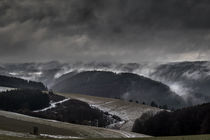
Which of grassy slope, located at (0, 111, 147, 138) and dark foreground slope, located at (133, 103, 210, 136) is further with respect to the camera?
dark foreground slope, located at (133, 103, 210, 136)

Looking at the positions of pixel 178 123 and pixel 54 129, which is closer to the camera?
pixel 54 129

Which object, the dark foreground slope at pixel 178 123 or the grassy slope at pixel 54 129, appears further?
the dark foreground slope at pixel 178 123

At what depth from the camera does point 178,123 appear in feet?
546

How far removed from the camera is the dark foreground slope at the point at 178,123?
6314 inches

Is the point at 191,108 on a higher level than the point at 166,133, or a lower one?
higher

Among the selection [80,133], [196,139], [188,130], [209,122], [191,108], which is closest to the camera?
[196,139]

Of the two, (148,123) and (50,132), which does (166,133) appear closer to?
(148,123)

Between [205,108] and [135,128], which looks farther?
[135,128]

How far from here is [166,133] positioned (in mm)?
171000

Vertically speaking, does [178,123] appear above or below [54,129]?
below

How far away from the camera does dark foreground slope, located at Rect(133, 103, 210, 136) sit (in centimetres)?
16038

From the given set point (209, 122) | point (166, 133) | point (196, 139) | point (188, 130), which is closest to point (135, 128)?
point (166, 133)

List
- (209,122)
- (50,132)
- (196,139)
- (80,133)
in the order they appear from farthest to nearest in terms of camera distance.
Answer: (209,122) → (80,133) → (50,132) → (196,139)

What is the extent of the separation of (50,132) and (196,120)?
96222mm
